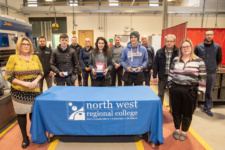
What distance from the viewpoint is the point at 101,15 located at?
32.6 feet

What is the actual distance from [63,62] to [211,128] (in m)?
2.93

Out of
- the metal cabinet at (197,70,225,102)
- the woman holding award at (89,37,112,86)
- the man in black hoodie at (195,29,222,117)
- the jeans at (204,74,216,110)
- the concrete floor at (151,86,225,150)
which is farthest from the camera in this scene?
the metal cabinet at (197,70,225,102)

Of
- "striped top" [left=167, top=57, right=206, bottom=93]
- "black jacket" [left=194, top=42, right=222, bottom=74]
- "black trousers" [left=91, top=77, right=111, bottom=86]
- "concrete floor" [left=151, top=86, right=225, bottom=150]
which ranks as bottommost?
"concrete floor" [left=151, top=86, right=225, bottom=150]

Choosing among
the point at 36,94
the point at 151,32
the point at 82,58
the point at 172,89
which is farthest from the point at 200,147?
the point at 151,32

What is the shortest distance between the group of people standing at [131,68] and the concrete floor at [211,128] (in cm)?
21

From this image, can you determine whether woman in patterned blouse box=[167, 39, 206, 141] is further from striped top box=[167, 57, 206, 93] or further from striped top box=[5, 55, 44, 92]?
striped top box=[5, 55, 44, 92]

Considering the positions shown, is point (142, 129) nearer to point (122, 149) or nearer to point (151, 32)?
point (122, 149)

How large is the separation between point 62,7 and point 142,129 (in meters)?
9.56

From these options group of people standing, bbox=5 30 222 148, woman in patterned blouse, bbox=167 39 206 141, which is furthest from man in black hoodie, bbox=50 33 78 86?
woman in patterned blouse, bbox=167 39 206 141

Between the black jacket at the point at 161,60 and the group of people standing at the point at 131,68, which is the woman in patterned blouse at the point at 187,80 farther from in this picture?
the black jacket at the point at 161,60

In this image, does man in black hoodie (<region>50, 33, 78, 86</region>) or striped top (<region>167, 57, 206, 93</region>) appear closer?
striped top (<region>167, 57, 206, 93</region>)

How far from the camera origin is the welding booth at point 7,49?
268cm

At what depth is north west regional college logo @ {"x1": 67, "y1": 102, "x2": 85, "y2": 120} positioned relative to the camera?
1978 millimetres

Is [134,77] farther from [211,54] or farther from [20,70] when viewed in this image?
[20,70]
